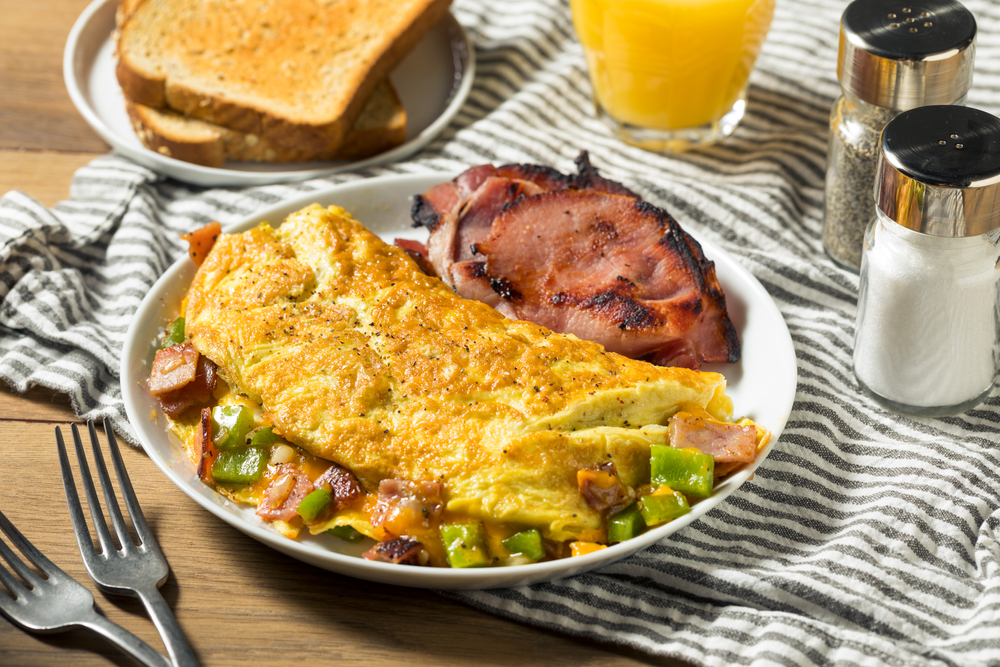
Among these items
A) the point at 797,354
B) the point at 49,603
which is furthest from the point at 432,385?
Answer: the point at 797,354

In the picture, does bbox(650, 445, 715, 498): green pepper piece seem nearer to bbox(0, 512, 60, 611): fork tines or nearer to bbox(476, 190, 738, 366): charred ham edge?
bbox(476, 190, 738, 366): charred ham edge

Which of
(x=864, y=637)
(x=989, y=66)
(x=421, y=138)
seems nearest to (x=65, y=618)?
(x=864, y=637)

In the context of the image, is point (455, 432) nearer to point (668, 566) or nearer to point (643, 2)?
point (668, 566)

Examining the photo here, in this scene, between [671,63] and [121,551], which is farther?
[671,63]

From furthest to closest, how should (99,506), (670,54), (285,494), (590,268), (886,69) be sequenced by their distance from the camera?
(670,54) < (590,268) < (886,69) < (99,506) < (285,494)

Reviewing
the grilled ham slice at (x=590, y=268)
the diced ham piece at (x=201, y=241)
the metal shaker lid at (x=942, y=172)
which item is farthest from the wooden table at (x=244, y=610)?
the metal shaker lid at (x=942, y=172)

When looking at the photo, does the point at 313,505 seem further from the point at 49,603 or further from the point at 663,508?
the point at 663,508
